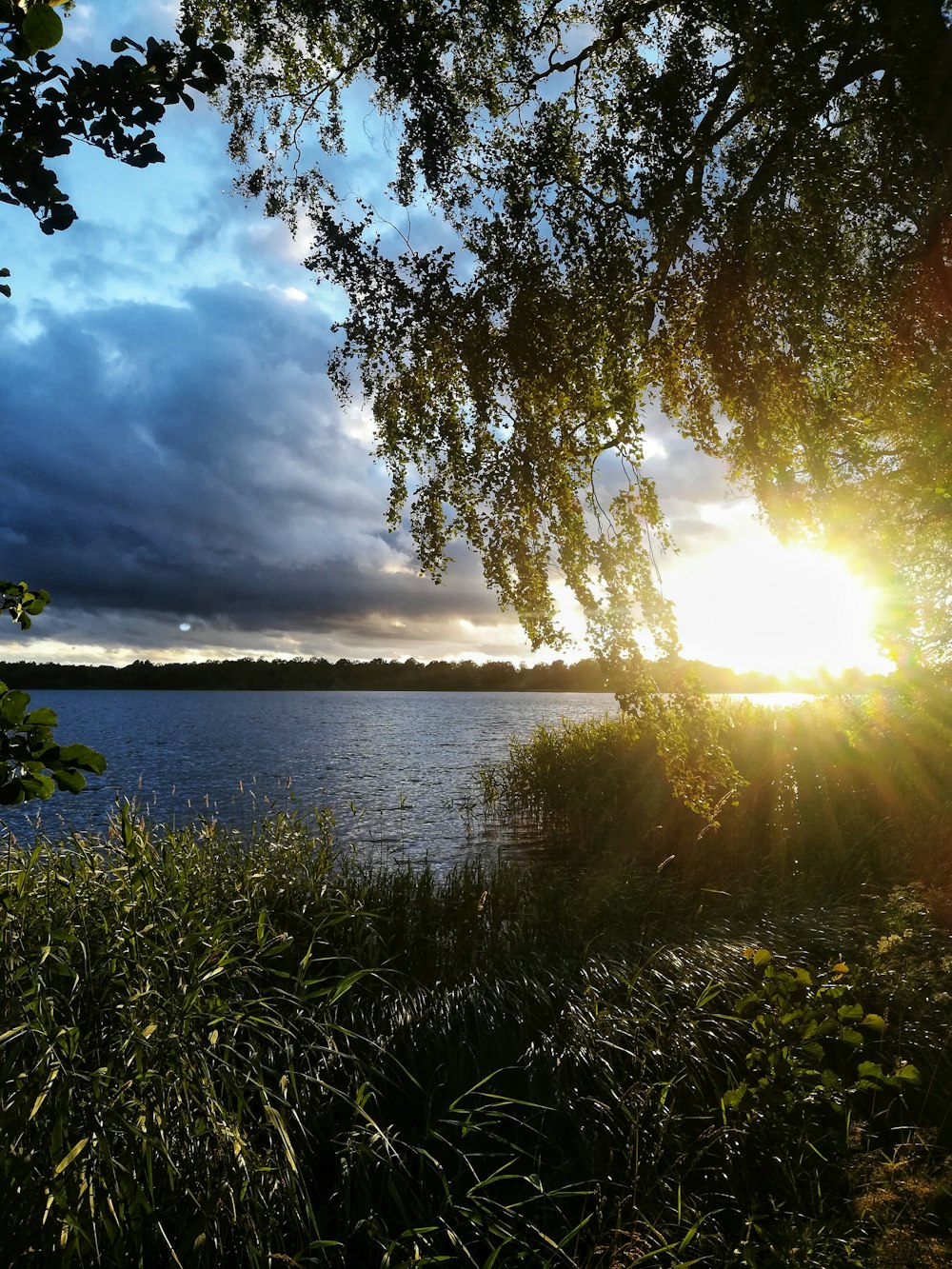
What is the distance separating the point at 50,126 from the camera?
87.0 inches

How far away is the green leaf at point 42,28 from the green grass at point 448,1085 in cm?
346

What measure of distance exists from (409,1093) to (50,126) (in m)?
4.55

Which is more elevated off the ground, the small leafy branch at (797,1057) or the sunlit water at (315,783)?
the small leafy branch at (797,1057)

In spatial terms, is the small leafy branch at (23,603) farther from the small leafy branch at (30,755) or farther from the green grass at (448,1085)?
the green grass at (448,1085)

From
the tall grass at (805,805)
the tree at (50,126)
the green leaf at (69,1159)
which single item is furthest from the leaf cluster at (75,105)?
the tall grass at (805,805)

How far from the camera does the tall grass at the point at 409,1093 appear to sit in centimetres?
308

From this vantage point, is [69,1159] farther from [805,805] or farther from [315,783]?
[315,783]

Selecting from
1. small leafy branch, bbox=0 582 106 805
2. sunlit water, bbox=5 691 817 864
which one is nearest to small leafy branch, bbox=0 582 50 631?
small leafy branch, bbox=0 582 106 805

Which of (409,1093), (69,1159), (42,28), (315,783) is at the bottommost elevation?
(315,783)

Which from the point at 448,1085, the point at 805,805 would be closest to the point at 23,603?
the point at 448,1085

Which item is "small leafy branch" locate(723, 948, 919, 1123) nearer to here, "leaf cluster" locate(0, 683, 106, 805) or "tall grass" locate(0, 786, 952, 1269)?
"tall grass" locate(0, 786, 952, 1269)

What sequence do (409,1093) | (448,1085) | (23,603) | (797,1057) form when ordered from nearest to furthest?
(23,603), (797,1057), (448,1085), (409,1093)

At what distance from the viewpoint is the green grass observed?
3.07 m

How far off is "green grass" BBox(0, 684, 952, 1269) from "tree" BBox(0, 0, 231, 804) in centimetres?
193
